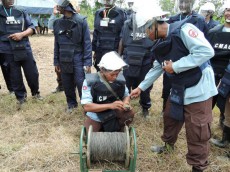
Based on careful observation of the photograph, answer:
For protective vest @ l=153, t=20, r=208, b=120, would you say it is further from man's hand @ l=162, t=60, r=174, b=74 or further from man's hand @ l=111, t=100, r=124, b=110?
man's hand @ l=111, t=100, r=124, b=110

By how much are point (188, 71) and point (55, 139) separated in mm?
2269

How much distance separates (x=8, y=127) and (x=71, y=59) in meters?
1.56

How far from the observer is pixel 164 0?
3306cm

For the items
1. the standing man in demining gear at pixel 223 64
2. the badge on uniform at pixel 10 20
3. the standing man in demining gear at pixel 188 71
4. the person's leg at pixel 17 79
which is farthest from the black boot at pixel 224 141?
the badge on uniform at pixel 10 20

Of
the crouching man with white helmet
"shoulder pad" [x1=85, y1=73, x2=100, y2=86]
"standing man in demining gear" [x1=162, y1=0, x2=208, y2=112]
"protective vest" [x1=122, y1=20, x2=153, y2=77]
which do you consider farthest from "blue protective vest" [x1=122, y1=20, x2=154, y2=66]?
"shoulder pad" [x1=85, y1=73, x2=100, y2=86]

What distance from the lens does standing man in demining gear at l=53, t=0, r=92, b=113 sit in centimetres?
445

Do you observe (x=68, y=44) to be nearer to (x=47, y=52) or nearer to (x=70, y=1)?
(x=70, y=1)

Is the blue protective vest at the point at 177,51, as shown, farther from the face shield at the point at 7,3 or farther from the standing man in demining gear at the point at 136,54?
the face shield at the point at 7,3

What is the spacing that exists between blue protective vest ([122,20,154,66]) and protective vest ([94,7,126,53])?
2.10 feet

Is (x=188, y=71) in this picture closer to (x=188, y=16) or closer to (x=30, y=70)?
(x=188, y=16)

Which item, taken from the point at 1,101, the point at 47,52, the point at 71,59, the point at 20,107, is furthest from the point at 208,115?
the point at 47,52

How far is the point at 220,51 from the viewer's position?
366cm

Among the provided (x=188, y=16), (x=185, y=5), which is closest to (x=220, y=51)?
(x=188, y=16)

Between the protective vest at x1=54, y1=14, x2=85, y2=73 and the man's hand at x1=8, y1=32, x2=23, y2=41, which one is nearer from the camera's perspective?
the protective vest at x1=54, y1=14, x2=85, y2=73
